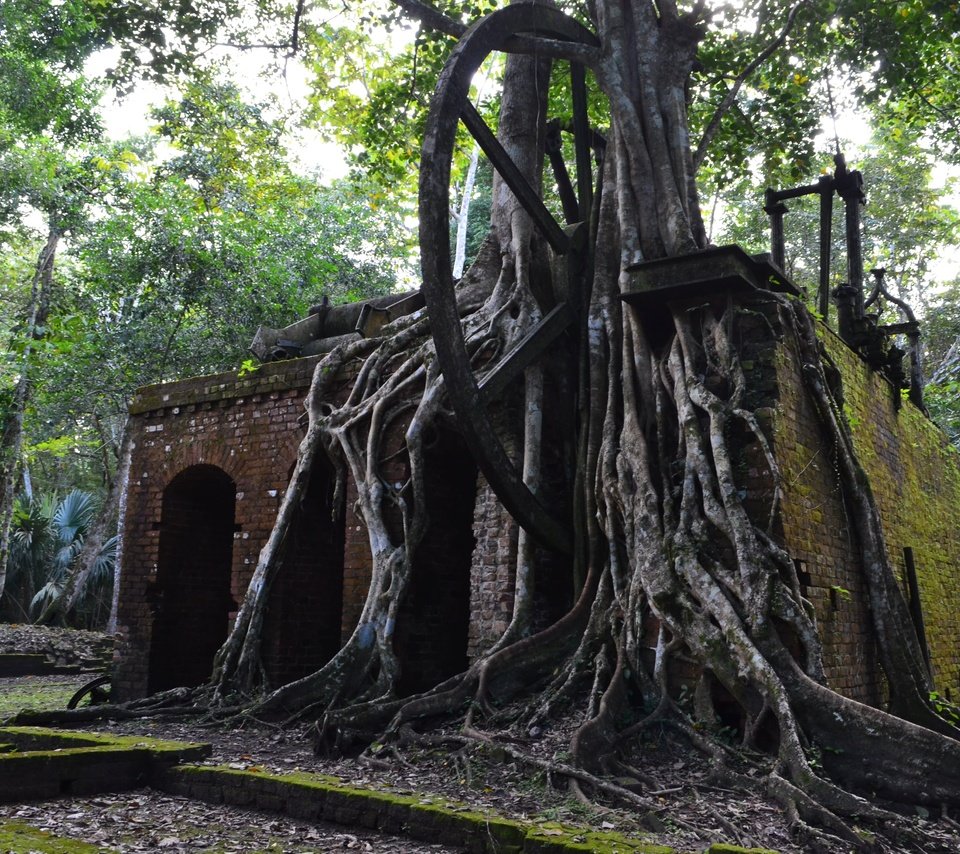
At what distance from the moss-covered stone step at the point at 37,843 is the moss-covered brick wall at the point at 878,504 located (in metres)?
4.27

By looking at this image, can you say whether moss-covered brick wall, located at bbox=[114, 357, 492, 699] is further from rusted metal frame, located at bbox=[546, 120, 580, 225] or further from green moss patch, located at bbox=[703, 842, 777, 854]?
green moss patch, located at bbox=[703, 842, 777, 854]

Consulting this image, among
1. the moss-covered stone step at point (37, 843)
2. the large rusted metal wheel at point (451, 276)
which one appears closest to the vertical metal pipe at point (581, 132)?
the large rusted metal wheel at point (451, 276)

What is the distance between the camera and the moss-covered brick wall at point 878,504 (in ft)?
21.1

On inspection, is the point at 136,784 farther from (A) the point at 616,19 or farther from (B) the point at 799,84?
(B) the point at 799,84

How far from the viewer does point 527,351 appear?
771 centimetres

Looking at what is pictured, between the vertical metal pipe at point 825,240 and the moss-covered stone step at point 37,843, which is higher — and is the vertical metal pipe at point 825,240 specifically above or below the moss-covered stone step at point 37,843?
above

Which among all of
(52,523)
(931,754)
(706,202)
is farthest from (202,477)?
(706,202)

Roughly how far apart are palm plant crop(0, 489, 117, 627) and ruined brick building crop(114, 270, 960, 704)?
11.2 m

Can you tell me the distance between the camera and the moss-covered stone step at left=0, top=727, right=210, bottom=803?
16.5 ft

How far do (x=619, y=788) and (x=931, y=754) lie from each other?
1585 mm

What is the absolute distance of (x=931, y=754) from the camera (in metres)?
4.87

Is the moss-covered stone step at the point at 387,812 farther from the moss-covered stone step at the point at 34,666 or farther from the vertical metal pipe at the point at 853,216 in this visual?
the moss-covered stone step at the point at 34,666

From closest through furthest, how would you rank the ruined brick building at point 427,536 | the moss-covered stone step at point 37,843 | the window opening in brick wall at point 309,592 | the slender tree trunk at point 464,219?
the moss-covered stone step at point 37,843 < the ruined brick building at point 427,536 < the window opening in brick wall at point 309,592 < the slender tree trunk at point 464,219

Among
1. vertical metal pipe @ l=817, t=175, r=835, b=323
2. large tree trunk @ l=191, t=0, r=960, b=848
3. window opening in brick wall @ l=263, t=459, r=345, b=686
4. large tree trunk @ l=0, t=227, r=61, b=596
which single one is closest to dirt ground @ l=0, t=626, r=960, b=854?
large tree trunk @ l=191, t=0, r=960, b=848
